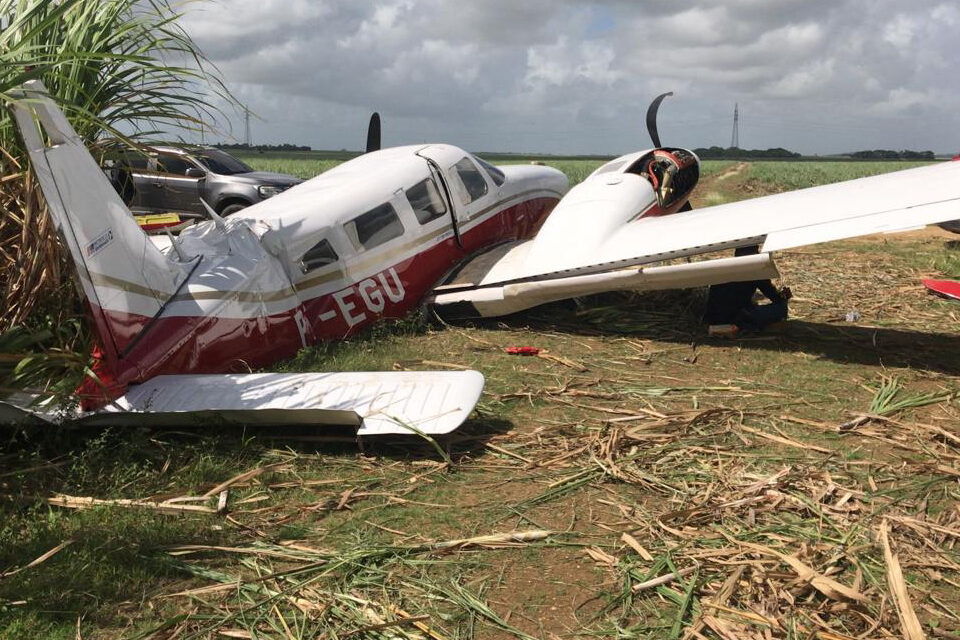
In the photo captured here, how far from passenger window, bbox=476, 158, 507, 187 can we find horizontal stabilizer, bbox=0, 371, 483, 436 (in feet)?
19.2

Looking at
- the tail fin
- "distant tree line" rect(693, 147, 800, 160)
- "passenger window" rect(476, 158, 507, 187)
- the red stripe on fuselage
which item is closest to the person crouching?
the red stripe on fuselage

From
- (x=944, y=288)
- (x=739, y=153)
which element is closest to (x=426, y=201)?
(x=944, y=288)

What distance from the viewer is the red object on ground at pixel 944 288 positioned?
1019cm

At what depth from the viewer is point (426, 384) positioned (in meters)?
5.59

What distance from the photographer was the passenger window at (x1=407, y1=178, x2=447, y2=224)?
928 cm

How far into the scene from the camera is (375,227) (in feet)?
28.1

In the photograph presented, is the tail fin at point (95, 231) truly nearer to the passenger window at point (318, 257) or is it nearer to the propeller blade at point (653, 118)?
the passenger window at point (318, 257)

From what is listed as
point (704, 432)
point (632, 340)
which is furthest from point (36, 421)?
point (632, 340)

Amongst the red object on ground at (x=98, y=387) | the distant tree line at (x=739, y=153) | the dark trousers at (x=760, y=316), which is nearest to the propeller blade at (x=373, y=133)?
the dark trousers at (x=760, y=316)

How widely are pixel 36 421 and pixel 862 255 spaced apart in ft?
44.4

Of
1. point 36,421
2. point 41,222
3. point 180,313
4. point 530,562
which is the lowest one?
point 530,562

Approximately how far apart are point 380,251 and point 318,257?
982 mm

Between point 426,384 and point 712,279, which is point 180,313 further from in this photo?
point 712,279

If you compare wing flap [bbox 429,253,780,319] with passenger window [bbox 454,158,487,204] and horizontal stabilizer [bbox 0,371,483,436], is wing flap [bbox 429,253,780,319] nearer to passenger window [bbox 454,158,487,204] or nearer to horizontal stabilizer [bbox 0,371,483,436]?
passenger window [bbox 454,158,487,204]
